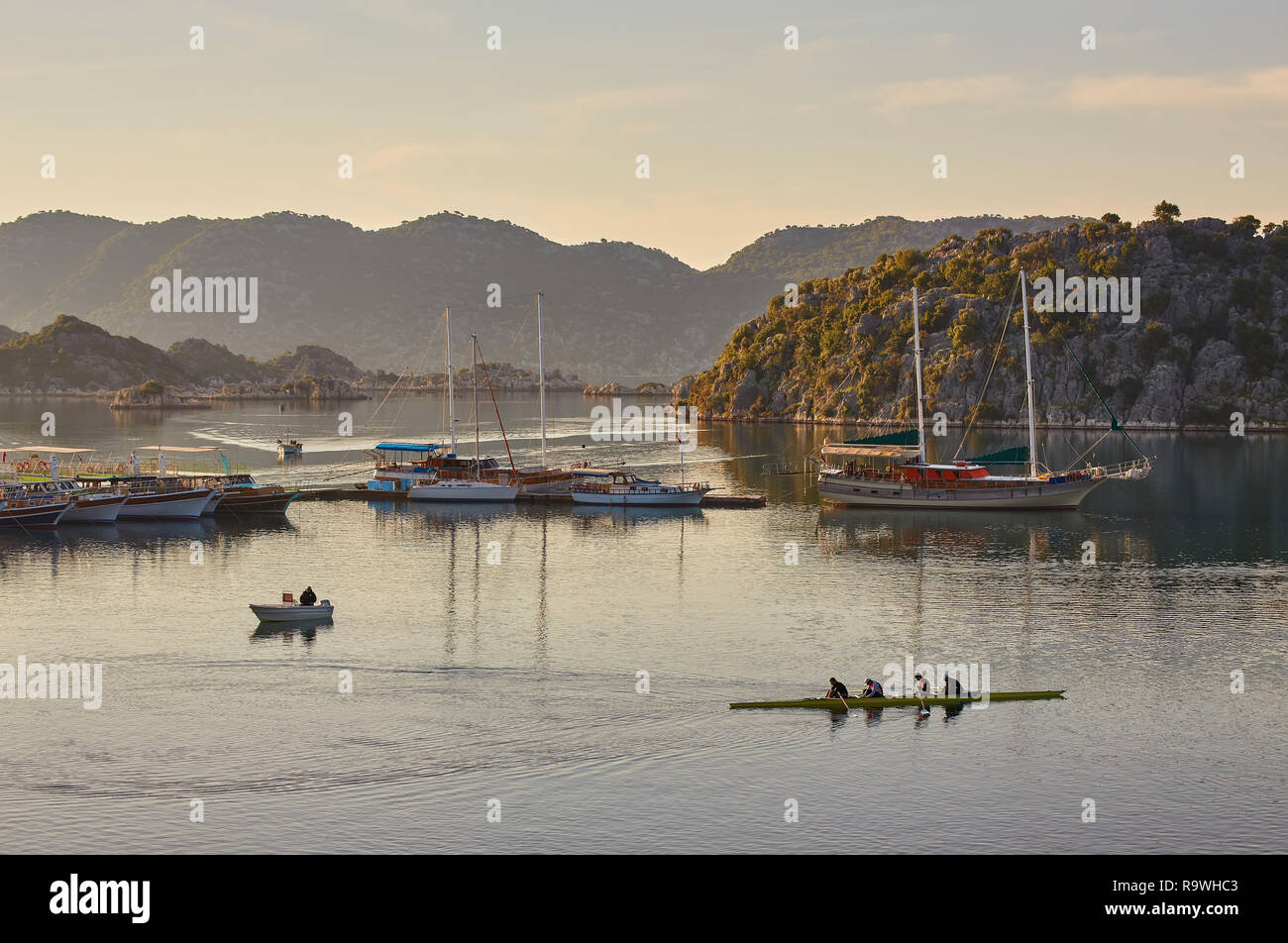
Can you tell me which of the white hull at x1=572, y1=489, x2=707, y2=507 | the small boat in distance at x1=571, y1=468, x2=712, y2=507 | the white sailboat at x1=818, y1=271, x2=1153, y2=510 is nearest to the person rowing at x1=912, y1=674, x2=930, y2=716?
the white sailboat at x1=818, y1=271, x2=1153, y2=510

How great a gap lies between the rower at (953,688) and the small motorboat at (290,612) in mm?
31428

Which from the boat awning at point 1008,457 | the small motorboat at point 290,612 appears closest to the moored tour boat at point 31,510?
the small motorboat at point 290,612

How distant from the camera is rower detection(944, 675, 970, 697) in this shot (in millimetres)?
49562

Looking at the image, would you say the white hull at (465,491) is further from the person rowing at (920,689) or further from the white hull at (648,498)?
the person rowing at (920,689)

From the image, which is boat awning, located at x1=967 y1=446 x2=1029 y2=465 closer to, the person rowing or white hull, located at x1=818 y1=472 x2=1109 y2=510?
white hull, located at x1=818 y1=472 x2=1109 y2=510

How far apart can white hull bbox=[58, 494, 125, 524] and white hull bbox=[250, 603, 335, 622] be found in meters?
43.1

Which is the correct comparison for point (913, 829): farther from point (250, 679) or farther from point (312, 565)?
point (312, 565)

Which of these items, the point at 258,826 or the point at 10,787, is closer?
the point at 258,826

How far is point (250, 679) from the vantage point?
2069 inches
